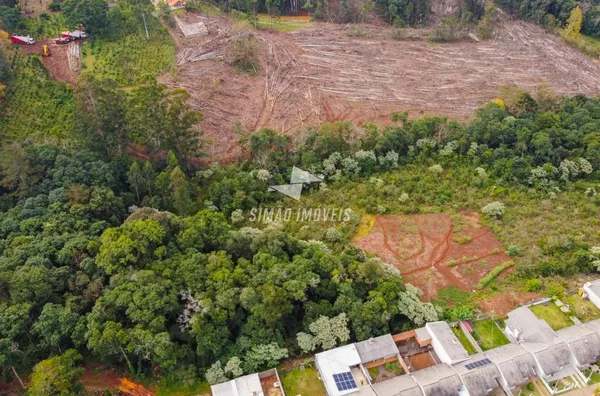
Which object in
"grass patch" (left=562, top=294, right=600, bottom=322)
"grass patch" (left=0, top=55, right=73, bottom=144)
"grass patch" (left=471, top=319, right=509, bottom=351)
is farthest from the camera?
"grass patch" (left=0, top=55, right=73, bottom=144)

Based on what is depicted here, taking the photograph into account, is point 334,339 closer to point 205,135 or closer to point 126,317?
point 126,317

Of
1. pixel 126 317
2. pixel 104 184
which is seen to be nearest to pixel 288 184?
pixel 104 184

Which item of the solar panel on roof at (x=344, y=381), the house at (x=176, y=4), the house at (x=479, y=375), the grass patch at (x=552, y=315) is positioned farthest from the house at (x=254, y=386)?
the house at (x=176, y=4)

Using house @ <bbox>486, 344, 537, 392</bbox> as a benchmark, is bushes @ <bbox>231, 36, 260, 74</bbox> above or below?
above

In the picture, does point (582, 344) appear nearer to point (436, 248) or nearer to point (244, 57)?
point (436, 248)

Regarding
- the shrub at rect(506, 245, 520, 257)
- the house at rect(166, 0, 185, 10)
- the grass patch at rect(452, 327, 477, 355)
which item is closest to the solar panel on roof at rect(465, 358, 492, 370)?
the grass patch at rect(452, 327, 477, 355)

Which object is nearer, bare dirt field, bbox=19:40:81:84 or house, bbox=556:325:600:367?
house, bbox=556:325:600:367

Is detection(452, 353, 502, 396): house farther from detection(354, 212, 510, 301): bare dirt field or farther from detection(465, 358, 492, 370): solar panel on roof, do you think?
detection(354, 212, 510, 301): bare dirt field
